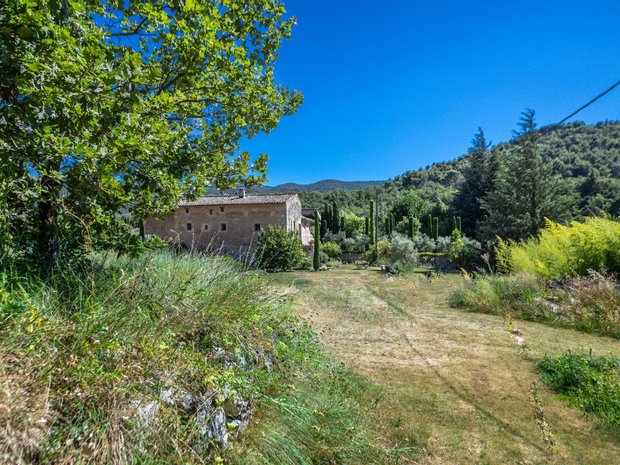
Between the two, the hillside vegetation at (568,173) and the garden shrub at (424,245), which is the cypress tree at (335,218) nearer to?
the hillside vegetation at (568,173)

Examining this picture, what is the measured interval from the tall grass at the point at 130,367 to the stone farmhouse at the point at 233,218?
2085cm

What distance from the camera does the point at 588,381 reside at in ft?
12.0

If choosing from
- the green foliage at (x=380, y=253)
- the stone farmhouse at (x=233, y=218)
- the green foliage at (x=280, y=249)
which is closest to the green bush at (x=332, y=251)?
the stone farmhouse at (x=233, y=218)

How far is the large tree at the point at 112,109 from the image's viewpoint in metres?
1.96

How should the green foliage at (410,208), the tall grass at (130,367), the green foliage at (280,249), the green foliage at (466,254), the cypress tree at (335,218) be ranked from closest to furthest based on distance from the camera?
1. the tall grass at (130,367)
2. the green foliage at (466,254)
3. the green foliage at (280,249)
4. the cypress tree at (335,218)
5. the green foliage at (410,208)

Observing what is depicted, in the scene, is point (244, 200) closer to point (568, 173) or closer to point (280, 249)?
point (280, 249)

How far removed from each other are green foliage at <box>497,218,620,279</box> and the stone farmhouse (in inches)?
664

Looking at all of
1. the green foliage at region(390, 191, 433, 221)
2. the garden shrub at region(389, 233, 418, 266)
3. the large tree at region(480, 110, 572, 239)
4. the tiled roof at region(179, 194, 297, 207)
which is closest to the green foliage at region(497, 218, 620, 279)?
the large tree at region(480, 110, 572, 239)

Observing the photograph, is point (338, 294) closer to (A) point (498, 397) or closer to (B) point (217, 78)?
(A) point (498, 397)

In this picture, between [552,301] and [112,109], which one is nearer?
[112,109]

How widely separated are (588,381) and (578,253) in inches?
259

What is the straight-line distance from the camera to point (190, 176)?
369 centimetres

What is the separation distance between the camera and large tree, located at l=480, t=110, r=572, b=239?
17.4 metres

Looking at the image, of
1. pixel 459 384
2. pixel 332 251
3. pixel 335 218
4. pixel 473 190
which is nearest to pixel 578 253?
pixel 459 384
